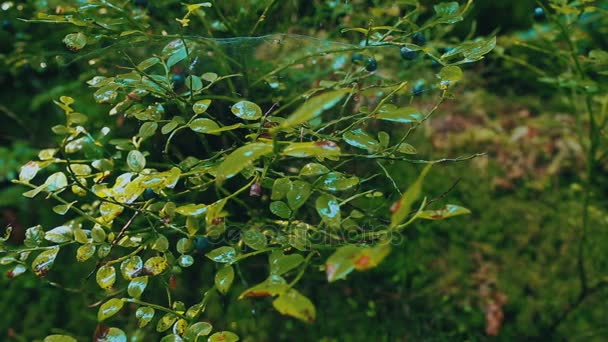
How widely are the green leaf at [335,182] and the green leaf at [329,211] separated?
46mm

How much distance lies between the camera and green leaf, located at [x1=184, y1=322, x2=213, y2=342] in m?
0.63

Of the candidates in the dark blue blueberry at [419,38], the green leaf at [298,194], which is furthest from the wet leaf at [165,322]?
the dark blue blueberry at [419,38]

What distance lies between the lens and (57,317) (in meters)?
1.58

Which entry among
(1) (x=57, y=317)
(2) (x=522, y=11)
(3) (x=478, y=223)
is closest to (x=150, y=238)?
(1) (x=57, y=317)

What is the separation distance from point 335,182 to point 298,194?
A: 0.18 ft

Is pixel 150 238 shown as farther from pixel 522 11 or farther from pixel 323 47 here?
pixel 522 11

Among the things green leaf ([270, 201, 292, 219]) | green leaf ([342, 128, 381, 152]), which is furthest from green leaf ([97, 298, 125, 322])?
green leaf ([342, 128, 381, 152])

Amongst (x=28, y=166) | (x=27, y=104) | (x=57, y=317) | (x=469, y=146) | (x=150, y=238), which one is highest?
(x=28, y=166)

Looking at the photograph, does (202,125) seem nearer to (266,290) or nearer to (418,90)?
(266,290)

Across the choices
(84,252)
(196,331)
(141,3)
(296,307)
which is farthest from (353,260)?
(141,3)

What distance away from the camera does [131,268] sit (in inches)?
26.2

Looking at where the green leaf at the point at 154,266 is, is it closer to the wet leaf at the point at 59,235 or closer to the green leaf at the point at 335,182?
the wet leaf at the point at 59,235

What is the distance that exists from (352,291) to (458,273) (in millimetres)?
345

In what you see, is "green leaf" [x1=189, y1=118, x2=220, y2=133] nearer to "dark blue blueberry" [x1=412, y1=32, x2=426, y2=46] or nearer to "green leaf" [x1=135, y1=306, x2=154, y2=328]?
"green leaf" [x1=135, y1=306, x2=154, y2=328]
